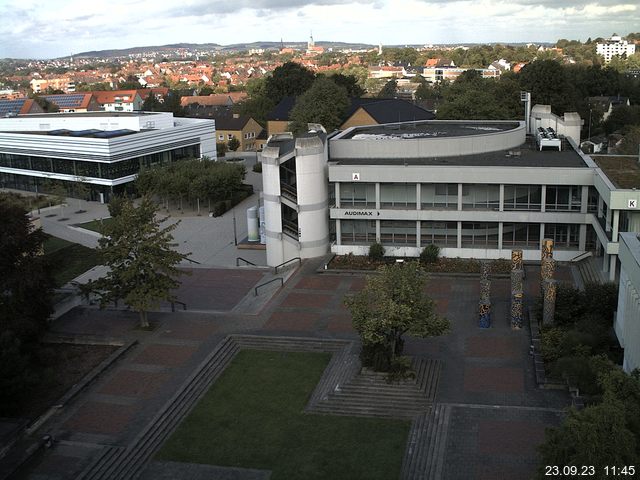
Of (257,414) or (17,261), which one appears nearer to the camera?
(257,414)

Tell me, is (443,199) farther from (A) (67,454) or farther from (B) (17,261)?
(A) (67,454)

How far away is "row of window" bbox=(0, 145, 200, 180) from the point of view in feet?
217

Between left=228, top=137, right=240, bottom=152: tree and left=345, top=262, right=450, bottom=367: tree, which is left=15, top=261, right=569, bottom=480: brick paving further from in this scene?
left=228, top=137, right=240, bottom=152: tree

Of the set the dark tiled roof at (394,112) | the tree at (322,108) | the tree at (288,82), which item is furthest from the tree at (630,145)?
the tree at (288,82)

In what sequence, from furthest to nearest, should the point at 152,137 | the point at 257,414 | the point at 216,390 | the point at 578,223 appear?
the point at 152,137, the point at 578,223, the point at 216,390, the point at 257,414

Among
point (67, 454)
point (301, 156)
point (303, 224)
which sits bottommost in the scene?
point (67, 454)

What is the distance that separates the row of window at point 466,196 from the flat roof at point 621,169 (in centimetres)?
171

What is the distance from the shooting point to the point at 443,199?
4097cm

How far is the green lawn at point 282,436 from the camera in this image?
2120 centimetres

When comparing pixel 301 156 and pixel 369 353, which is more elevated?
pixel 301 156

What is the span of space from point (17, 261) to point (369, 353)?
15.7 m

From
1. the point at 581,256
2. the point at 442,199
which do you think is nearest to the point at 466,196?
the point at 442,199

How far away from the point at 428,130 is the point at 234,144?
1918 inches

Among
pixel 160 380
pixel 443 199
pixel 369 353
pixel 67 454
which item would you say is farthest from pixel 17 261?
pixel 443 199
